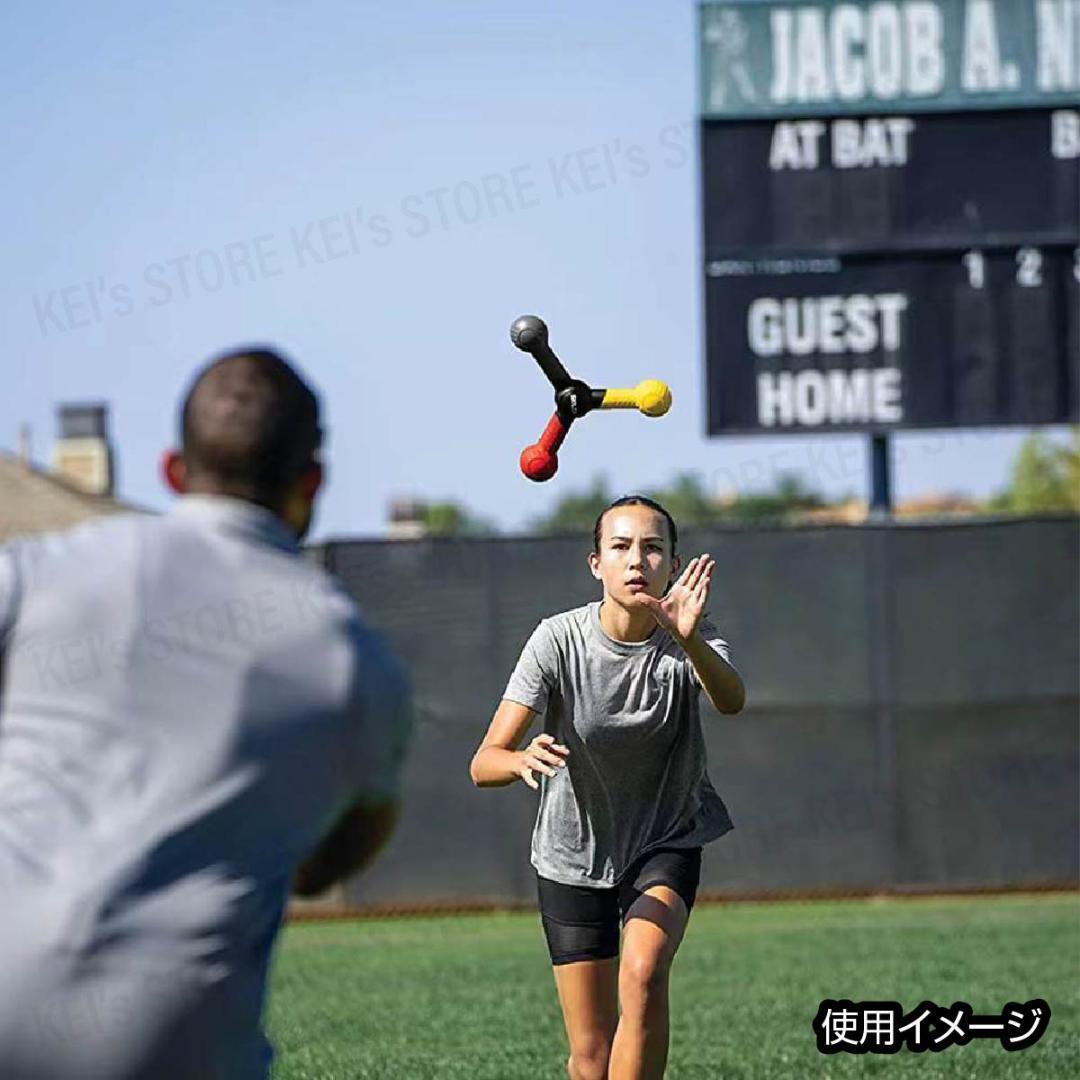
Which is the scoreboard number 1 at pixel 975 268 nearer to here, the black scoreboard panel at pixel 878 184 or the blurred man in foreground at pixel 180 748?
the black scoreboard panel at pixel 878 184

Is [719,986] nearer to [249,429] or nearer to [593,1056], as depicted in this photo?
[593,1056]

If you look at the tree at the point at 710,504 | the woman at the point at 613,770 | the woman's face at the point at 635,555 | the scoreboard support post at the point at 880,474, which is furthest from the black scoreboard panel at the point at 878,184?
the tree at the point at 710,504

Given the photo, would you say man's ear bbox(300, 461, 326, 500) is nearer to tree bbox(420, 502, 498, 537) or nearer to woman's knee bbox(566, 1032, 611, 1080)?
woman's knee bbox(566, 1032, 611, 1080)

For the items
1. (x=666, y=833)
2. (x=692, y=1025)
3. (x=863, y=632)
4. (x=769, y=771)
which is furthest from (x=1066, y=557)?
(x=666, y=833)

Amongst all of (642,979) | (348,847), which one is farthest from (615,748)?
(348,847)

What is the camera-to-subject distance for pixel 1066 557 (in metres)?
16.2

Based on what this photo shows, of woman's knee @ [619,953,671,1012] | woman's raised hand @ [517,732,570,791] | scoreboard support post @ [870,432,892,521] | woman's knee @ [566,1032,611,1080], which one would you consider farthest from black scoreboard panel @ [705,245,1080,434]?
→ woman's raised hand @ [517,732,570,791]

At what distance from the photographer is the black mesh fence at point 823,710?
52.2 feet

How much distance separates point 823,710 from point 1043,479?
43937mm

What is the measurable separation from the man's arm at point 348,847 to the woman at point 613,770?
10.2 feet

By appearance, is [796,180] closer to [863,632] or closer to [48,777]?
[863,632]

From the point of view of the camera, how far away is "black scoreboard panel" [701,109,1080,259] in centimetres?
1546

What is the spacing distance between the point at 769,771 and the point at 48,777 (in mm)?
12974

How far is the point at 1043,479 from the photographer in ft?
192
